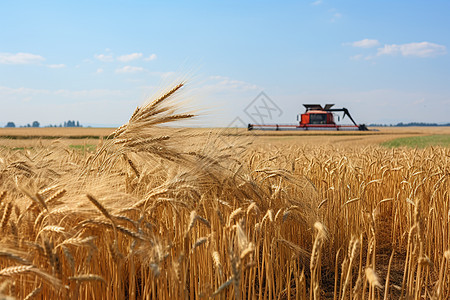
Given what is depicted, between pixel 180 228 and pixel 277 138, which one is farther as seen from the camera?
pixel 277 138

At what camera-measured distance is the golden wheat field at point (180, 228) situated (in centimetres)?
122

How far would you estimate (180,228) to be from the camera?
1.80m

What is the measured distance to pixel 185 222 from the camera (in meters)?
2.06

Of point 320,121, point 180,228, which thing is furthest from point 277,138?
point 180,228

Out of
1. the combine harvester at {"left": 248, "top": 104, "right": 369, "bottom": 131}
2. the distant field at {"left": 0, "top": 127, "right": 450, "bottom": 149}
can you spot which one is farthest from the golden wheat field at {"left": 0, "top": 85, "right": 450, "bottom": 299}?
the combine harvester at {"left": 248, "top": 104, "right": 369, "bottom": 131}

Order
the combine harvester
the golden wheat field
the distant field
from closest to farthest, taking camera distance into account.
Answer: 1. the golden wheat field
2. the distant field
3. the combine harvester

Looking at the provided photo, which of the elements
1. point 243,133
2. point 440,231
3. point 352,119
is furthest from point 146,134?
point 352,119

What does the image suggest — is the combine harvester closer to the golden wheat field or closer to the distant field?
the distant field

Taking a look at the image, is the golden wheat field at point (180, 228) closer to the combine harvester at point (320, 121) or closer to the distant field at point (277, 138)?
the distant field at point (277, 138)

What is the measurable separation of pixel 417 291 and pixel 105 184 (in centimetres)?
136

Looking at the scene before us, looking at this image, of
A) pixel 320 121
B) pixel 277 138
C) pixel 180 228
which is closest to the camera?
pixel 180 228

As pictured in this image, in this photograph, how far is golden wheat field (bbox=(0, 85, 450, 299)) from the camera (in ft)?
4.00

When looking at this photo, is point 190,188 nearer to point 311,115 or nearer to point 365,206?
point 365,206

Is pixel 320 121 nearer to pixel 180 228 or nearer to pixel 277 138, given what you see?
pixel 277 138
